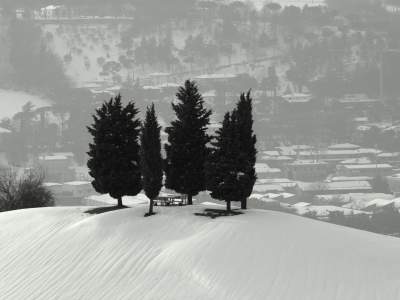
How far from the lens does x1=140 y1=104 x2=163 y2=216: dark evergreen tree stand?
36656 millimetres

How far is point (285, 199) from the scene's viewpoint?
114 meters

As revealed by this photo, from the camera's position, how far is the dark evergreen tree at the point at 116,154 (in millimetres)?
38531

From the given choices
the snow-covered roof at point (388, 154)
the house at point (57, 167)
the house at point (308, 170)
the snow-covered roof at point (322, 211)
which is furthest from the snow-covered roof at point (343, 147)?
the snow-covered roof at point (322, 211)

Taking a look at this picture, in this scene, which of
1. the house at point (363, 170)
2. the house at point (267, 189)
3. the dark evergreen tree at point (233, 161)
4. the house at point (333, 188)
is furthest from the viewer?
the house at point (363, 170)

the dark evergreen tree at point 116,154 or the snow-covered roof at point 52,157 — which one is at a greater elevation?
the dark evergreen tree at point 116,154

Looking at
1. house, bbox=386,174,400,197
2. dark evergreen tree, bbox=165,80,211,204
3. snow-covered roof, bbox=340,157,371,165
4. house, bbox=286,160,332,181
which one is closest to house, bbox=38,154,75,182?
house, bbox=286,160,332,181

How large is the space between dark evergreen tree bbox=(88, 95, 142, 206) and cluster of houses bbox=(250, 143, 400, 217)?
57351 mm

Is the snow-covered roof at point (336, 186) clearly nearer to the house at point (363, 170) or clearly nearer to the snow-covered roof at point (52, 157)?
the house at point (363, 170)

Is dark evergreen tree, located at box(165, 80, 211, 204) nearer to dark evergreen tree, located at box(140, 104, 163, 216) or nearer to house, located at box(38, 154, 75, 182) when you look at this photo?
dark evergreen tree, located at box(140, 104, 163, 216)

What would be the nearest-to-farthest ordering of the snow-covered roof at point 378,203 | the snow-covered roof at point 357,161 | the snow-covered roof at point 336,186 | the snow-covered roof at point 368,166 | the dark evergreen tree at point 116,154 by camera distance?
the dark evergreen tree at point 116,154 → the snow-covered roof at point 378,203 → the snow-covered roof at point 336,186 → the snow-covered roof at point 368,166 → the snow-covered roof at point 357,161

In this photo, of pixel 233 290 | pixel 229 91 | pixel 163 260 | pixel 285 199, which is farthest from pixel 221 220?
pixel 229 91

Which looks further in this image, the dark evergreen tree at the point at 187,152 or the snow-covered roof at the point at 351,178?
the snow-covered roof at the point at 351,178

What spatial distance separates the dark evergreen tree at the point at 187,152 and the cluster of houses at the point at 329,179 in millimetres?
57298

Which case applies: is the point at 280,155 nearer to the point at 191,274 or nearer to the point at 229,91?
the point at 229,91
